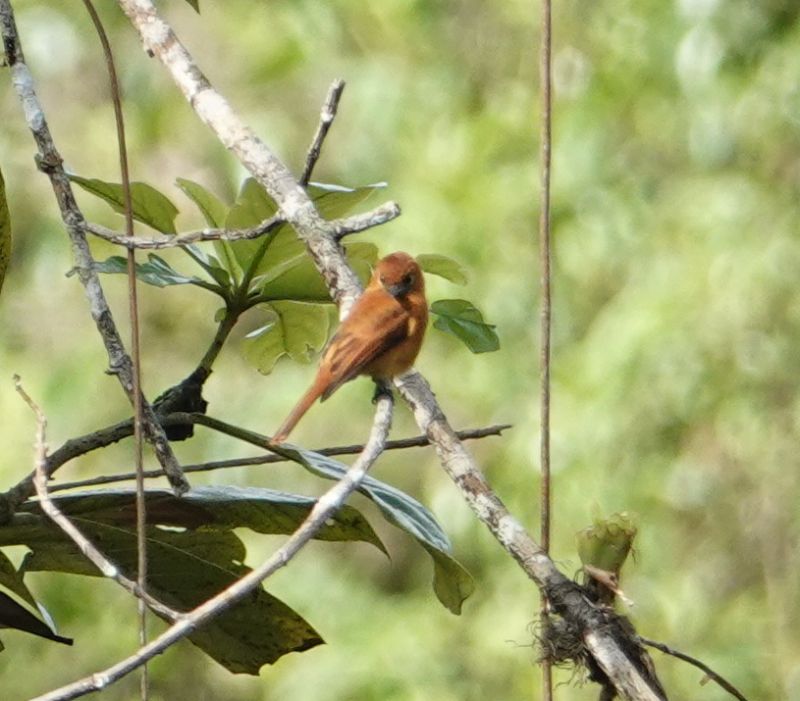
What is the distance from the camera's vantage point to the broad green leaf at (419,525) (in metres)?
1.24

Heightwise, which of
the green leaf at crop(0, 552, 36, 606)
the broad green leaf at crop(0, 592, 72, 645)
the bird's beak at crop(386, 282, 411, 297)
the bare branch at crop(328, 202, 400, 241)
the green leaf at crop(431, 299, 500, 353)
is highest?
the bird's beak at crop(386, 282, 411, 297)

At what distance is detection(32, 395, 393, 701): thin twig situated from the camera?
0.71 m

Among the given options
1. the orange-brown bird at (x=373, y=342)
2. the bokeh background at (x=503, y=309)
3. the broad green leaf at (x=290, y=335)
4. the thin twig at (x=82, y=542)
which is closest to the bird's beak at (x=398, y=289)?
the orange-brown bird at (x=373, y=342)

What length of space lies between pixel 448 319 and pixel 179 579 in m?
0.34

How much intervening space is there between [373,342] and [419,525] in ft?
0.80

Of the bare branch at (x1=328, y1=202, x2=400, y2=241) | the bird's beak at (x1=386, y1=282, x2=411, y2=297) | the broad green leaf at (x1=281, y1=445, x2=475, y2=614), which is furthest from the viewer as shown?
the bird's beak at (x1=386, y1=282, x2=411, y2=297)

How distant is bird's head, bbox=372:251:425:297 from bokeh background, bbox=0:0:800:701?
178 cm

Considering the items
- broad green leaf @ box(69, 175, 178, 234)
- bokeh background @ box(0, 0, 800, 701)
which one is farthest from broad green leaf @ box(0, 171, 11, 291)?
bokeh background @ box(0, 0, 800, 701)

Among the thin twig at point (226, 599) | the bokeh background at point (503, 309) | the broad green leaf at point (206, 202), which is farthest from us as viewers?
the bokeh background at point (503, 309)

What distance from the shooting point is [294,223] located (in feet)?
3.53

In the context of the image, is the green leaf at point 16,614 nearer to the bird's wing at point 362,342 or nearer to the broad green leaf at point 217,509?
the broad green leaf at point 217,509

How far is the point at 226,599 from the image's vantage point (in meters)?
0.75

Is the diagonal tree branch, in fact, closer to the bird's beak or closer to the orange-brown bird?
the orange-brown bird

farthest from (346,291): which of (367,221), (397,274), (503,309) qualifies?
(503,309)
